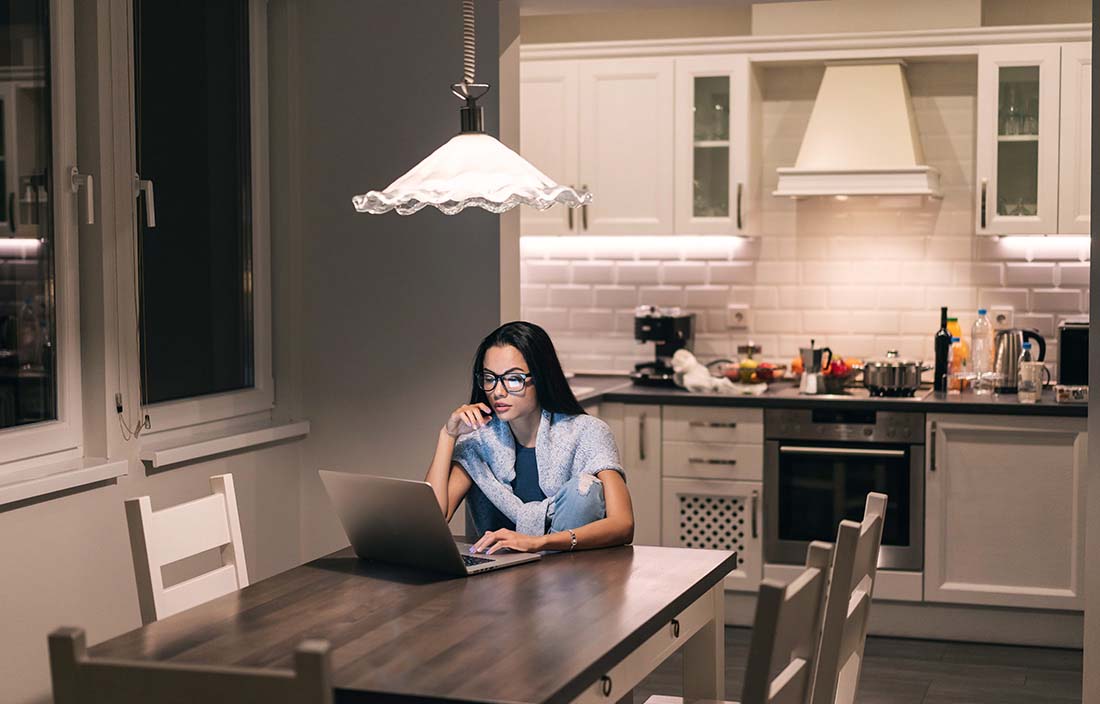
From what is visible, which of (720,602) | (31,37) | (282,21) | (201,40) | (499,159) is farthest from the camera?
(282,21)

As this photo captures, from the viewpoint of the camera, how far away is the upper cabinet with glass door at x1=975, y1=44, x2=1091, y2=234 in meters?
5.45

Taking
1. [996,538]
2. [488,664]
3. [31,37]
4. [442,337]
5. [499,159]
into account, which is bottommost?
[996,538]

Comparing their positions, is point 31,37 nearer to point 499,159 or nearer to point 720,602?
point 499,159

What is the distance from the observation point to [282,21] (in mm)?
4656

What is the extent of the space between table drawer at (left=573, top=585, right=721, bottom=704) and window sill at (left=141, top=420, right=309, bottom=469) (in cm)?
178

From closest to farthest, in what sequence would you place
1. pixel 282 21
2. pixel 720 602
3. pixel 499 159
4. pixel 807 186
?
1. pixel 499 159
2. pixel 720 602
3. pixel 282 21
4. pixel 807 186

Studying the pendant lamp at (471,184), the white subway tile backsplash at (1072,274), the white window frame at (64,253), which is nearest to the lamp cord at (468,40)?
the pendant lamp at (471,184)

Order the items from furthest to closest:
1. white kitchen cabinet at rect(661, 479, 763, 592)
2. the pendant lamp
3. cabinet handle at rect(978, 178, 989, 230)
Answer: cabinet handle at rect(978, 178, 989, 230) → white kitchen cabinet at rect(661, 479, 763, 592) → the pendant lamp

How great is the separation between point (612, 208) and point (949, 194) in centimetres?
149

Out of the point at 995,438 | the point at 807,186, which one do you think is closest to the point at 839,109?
the point at 807,186

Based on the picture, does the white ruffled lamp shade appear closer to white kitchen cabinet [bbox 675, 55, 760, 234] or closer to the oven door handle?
the oven door handle

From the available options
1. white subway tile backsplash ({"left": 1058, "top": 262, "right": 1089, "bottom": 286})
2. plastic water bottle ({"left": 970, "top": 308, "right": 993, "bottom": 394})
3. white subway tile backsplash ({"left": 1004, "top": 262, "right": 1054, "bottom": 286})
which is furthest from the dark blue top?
white subway tile backsplash ({"left": 1058, "top": 262, "right": 1089, "bottom": 286})

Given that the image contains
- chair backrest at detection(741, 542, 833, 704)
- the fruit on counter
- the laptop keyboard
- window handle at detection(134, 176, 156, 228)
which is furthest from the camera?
the fruit on counter

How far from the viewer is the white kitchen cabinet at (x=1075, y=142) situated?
17.8ft
